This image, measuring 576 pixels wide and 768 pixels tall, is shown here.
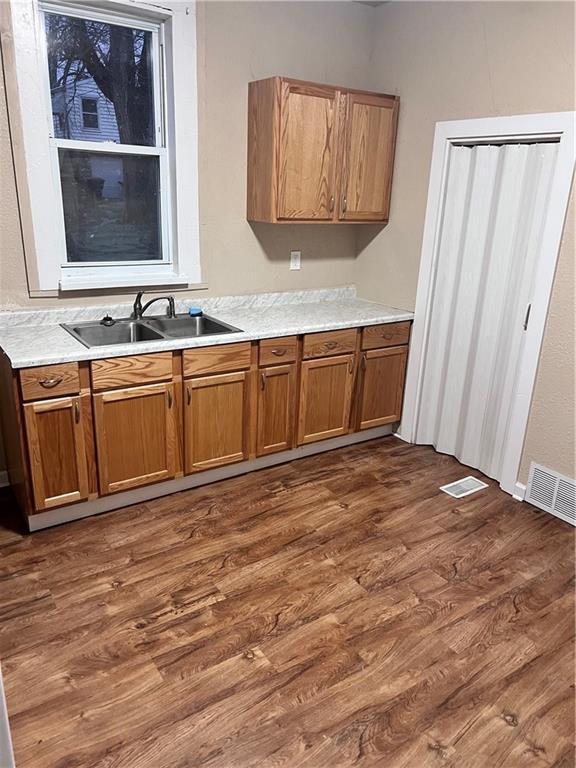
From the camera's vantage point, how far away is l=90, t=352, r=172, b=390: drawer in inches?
102

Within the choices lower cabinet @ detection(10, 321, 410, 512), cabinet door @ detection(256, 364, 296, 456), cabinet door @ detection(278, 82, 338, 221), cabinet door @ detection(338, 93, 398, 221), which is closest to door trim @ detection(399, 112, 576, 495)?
lower cabinet @ detection(10, 321, 410, 512)

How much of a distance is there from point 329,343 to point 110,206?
1416mm

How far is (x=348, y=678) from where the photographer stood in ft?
6.53

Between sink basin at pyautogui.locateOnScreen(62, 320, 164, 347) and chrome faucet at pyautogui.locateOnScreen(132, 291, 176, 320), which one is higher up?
chrome faucet at pyautogui.locateOnScreen(132, 291, 176, 320)

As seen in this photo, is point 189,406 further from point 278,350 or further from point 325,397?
point 325,397

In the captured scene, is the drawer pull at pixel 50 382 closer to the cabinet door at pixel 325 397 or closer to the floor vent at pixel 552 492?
the cabinet door at pixel 325 397

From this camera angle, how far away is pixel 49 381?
2.48m

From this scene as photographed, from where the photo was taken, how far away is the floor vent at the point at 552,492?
115 inches

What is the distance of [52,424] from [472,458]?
238 centimetres

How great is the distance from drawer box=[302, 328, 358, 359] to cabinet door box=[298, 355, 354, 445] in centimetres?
4

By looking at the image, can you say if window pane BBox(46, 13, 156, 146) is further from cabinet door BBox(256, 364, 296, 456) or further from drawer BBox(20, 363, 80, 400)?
cabinet door BBox(256, 364, 296, 456)

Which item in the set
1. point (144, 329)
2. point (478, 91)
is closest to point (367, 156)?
point (478, 91)

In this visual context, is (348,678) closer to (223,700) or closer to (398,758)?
(398,758)

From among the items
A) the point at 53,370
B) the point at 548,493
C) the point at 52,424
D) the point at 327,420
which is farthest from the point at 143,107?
the point at 548,493
